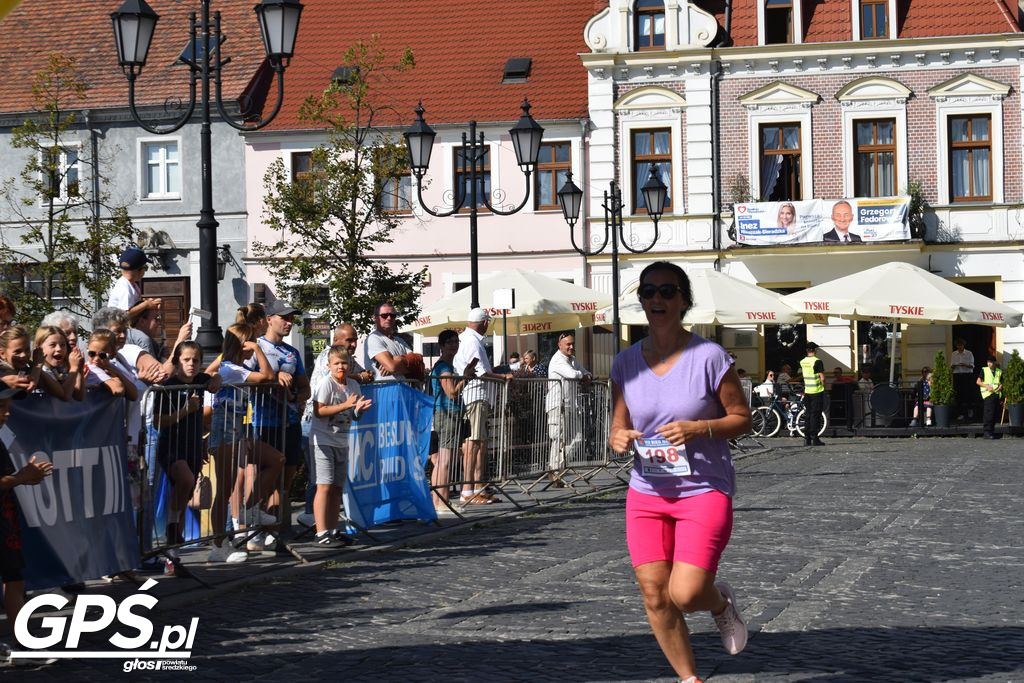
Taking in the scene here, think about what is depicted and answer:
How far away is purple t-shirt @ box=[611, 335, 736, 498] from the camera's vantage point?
261 inches

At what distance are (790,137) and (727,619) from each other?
3232 cm

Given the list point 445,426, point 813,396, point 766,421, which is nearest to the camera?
point 445,426

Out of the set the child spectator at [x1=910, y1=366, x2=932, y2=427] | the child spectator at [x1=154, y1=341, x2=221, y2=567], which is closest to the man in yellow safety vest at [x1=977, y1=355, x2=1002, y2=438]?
the child spectator at [x1=910, y1=366, x2=932, y2=427]

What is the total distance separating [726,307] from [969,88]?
11495 millimetres

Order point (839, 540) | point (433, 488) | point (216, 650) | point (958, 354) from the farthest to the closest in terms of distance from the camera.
Answer: 1. point (958, 354)
2. point (433, 488)
3. point (839, 540)
4. point (216, 650)

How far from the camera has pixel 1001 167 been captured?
120 feet

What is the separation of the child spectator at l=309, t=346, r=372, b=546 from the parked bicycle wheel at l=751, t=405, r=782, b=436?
20074 mm

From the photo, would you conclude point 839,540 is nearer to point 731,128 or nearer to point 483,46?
point 731,128

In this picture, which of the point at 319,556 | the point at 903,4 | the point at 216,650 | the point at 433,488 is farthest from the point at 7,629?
the point at 903,4

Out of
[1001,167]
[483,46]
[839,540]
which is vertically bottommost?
[839,540]

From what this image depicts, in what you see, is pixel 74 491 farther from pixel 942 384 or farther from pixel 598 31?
pixel 598 31

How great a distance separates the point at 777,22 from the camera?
38.4 metres

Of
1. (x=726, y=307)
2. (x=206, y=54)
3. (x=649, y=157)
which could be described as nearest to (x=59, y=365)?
(x=206, y=54)

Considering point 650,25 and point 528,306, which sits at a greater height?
point 650,25
